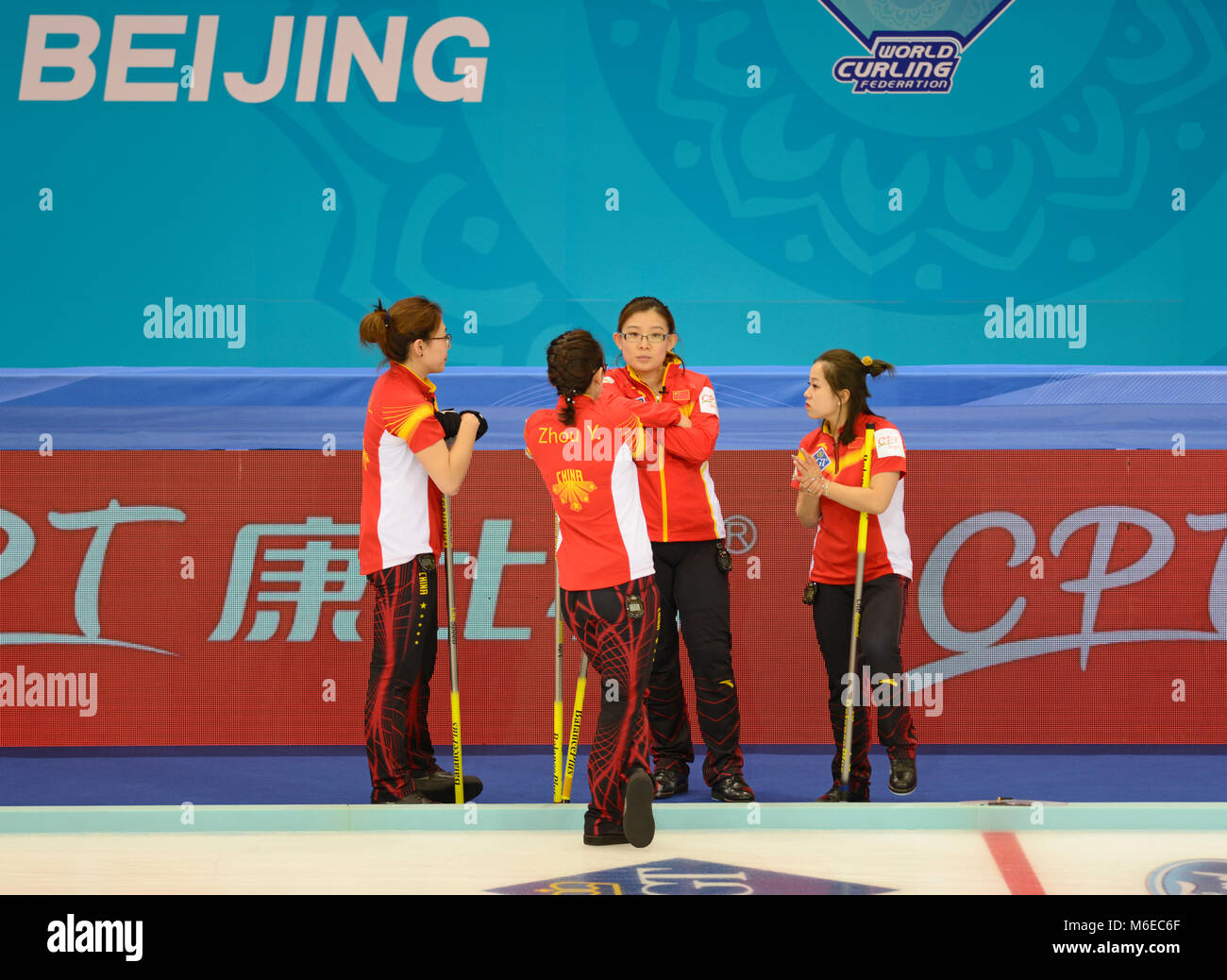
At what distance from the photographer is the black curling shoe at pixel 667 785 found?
416 cm

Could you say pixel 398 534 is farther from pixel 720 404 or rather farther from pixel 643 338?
pixel 720 404

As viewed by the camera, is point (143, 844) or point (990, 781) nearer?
point (143, 844)

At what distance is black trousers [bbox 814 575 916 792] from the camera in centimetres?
389

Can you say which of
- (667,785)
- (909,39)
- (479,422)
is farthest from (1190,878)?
(909,39)

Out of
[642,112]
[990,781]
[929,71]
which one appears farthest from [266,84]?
[990,781]

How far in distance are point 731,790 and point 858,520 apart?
95cm

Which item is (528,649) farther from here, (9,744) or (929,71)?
(929,71)

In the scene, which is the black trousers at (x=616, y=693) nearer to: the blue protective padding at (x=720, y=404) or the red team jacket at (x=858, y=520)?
the red team jacket at (x=858, y=520)

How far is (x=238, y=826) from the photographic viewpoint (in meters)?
3.41

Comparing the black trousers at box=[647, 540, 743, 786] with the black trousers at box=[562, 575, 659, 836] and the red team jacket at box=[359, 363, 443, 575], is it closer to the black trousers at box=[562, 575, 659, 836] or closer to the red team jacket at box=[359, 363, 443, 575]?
the black trousers at box=[562, 575, 659, 836]

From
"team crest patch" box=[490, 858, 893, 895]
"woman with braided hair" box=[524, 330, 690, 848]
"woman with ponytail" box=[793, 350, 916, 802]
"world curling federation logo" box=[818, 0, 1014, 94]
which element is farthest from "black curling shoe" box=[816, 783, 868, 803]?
"world curling federation logo" box=[818, 0, 1014, 94]

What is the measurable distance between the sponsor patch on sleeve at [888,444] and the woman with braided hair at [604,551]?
3.09 ft
